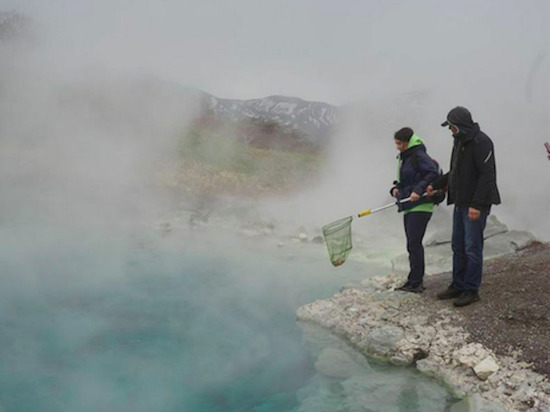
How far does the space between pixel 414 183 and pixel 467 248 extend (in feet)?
2.46

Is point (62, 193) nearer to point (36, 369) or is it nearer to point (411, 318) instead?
point (36, 369)

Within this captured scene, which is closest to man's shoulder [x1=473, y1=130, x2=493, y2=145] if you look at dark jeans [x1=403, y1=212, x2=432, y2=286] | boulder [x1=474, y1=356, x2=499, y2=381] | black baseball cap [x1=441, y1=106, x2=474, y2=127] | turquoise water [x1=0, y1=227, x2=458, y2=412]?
black baseball cap [x1=441, y1=106, x2=474, y2=127]

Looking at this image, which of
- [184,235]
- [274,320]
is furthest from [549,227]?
[274,320]

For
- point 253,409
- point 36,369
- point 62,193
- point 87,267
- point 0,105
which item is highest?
point 0,105

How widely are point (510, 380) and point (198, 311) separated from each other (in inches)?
112

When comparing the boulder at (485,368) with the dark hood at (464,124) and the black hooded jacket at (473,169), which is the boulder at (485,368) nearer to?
the black hooded jacket at (473,169)

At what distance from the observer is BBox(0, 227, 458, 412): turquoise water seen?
3.18 m

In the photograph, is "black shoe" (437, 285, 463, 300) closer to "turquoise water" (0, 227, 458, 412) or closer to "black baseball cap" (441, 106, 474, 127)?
"turquoise water" (0, 227, 458, 412)

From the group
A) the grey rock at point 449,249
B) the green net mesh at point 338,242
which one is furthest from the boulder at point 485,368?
the grey rock at point 449,249

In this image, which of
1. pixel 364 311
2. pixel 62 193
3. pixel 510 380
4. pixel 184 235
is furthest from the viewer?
pixel 62 193

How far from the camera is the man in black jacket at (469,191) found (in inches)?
145

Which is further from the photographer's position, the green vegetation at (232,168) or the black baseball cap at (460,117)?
the green vegetation at (232,168)

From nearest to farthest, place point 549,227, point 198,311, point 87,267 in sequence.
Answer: point 198,311, point 87,267, point 549,227

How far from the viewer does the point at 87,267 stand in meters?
6.52
